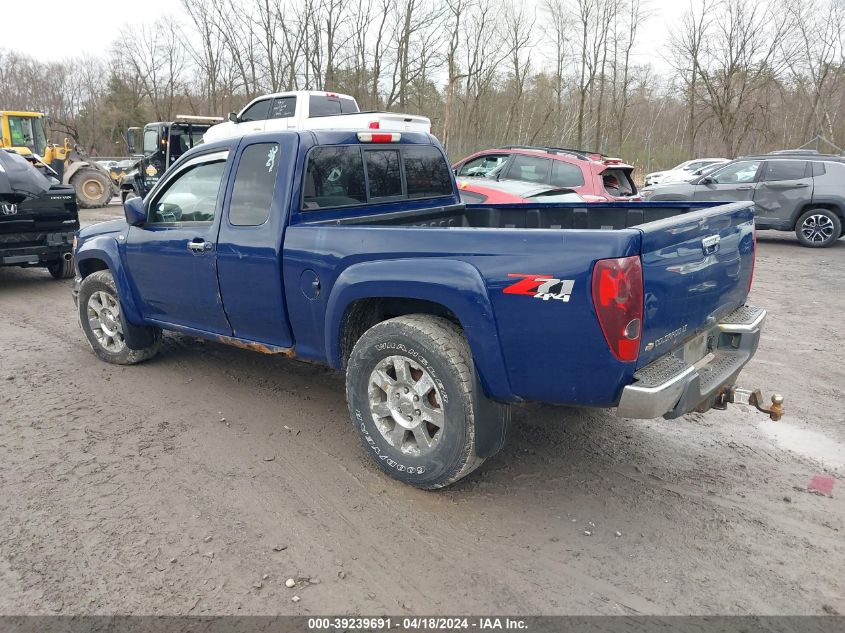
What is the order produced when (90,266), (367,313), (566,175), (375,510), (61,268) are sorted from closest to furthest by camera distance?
(375,510), (367,313), (90,266), (61,268), (566,175)

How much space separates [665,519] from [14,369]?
17.7 feet

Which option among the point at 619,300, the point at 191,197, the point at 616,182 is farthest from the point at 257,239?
the point at 616,182

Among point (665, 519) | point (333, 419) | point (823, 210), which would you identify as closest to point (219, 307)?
point (333, 419)

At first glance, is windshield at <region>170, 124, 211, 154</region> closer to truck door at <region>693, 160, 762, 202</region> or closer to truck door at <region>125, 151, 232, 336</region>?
truck door at <region>693, 160, 762, 202</region>

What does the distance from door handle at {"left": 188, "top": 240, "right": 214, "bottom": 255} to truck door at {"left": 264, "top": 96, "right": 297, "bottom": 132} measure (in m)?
9.87

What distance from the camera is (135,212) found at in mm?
4906

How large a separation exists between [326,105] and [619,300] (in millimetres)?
12799

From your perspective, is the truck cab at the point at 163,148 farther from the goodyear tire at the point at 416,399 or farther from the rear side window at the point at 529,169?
the goodyear tire at the point at 416,399

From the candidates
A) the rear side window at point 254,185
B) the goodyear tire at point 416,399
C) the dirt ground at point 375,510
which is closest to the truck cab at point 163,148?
the dirt ground at point 375,510

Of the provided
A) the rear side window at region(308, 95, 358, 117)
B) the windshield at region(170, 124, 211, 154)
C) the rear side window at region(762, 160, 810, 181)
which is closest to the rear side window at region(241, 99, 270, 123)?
the rear side window at region(308, 95, 358, 117)

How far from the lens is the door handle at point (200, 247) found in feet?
14.4

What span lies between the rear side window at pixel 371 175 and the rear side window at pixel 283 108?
391 inches

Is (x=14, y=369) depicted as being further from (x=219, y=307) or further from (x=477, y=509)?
(x=477, y=509)

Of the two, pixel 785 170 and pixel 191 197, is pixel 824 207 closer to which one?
pixel 785 170
